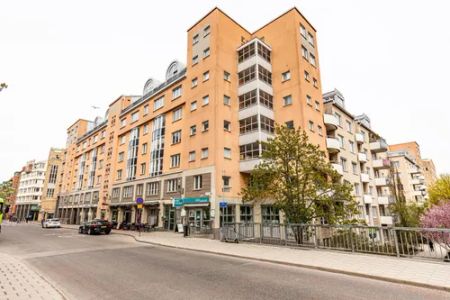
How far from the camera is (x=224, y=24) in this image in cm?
2814

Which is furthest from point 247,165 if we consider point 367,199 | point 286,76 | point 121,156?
point 121,156

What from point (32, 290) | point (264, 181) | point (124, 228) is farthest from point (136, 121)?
point (32, 290)

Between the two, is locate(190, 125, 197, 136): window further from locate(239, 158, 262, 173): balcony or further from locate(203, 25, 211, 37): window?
locate(203, 25, 211, 37): window

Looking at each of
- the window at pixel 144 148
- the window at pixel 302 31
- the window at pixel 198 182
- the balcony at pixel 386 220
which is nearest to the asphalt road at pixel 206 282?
the window at pixel 198 182

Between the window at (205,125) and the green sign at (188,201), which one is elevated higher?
the window at (205,125)

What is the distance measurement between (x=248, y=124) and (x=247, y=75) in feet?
19.2

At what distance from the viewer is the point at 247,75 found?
90.8 ft

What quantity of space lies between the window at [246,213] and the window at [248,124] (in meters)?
7.87

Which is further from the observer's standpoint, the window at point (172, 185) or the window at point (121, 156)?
the window at point (121, 156)

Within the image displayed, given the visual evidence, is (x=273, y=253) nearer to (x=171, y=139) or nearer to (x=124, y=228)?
(x=171, y=139)

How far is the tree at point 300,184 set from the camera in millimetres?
14227

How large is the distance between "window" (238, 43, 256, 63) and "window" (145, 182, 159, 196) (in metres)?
18.3

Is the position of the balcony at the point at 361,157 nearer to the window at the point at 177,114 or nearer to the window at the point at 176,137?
the window at the point at 176,137

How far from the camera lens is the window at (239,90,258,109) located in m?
26.4
